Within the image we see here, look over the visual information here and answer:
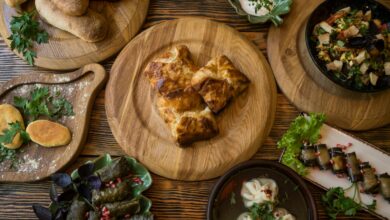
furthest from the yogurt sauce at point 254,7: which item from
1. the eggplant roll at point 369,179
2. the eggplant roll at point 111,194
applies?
the eggplant roll at point 111,194

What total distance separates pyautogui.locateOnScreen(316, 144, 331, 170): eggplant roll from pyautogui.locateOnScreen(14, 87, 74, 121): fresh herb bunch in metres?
1.48

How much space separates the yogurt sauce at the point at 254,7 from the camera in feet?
8.39

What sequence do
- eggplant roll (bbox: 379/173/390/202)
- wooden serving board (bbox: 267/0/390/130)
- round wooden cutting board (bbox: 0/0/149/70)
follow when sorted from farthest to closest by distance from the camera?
round wooden cutting board (bbox: 0/0/149/70) → wooden serving board (bbox: 267/0/390/130) → eggplant roll (bbox: 379/173/390/202)

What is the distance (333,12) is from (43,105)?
6.18ft

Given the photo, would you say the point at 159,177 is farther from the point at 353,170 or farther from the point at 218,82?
the point at 353,170

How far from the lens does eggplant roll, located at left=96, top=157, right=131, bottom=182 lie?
2236 millimetres

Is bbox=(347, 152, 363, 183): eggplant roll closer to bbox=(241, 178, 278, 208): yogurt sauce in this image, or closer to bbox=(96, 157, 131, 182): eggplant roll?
bbox=(241, 178, 278, 208): yogurt sauce

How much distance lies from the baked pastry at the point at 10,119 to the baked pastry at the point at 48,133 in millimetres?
81

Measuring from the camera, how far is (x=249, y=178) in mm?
2176

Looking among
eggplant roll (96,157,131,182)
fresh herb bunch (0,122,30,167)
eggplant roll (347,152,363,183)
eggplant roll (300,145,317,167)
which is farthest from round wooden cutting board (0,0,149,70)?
eggplant roll (347,152,363,183)

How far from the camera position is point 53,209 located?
2.20 m

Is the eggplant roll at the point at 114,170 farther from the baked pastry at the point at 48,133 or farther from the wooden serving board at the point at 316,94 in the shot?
the wooden serving board at the point at 316,94

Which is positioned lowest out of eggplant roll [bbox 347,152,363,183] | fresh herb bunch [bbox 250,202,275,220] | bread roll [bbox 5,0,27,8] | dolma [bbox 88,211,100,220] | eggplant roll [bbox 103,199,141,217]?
dolma [bbox 88,211,100,220]

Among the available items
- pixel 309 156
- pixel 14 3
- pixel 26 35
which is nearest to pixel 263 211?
pixel 309 156
